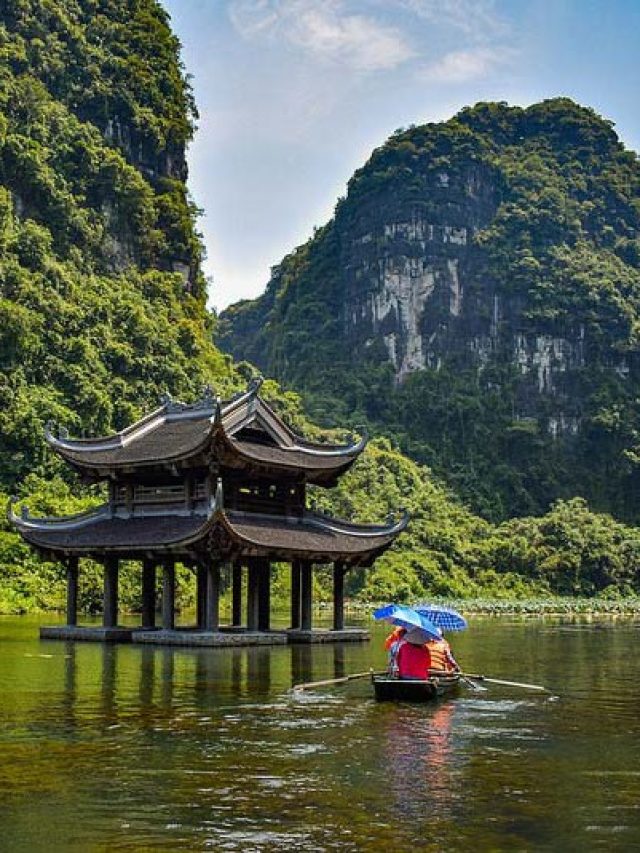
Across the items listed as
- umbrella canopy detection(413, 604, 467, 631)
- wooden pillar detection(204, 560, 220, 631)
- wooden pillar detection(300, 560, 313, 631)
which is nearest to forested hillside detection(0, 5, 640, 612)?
wooden pillar detection(300, 560, 313, 631)

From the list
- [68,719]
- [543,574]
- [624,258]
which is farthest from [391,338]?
[68,719]

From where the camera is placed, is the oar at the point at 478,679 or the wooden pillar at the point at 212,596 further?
the wooden pillar at the point at 212,596

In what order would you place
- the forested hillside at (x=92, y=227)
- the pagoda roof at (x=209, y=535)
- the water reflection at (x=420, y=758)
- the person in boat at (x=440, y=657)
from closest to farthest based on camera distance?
the water reflection at (x=420, y=758)
the person in boat at (x=440, y=657)
the pagoda roof at (x=209, y=535)
the forested hillside at (x=92, y=227)

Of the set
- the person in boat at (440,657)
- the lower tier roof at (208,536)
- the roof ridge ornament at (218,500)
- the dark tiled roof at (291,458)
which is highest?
the dark tiled roof at (291,458)

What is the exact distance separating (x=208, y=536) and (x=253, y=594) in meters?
3.56

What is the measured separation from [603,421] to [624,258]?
24.3 metres

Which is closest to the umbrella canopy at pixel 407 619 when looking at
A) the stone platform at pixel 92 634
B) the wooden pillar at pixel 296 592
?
the stone platform at pixel 92 634

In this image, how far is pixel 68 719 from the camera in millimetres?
15375

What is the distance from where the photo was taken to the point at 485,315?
395ft

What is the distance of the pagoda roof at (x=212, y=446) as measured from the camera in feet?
95.5

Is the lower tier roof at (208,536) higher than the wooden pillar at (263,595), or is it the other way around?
the lower tier roof at (208,536)

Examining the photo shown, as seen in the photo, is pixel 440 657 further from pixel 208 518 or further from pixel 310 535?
pixel 310 535

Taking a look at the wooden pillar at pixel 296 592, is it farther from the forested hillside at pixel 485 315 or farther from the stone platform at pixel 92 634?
the forested hillside at pixel 485 315

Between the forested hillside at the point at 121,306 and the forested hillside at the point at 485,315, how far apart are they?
43.0 feet
